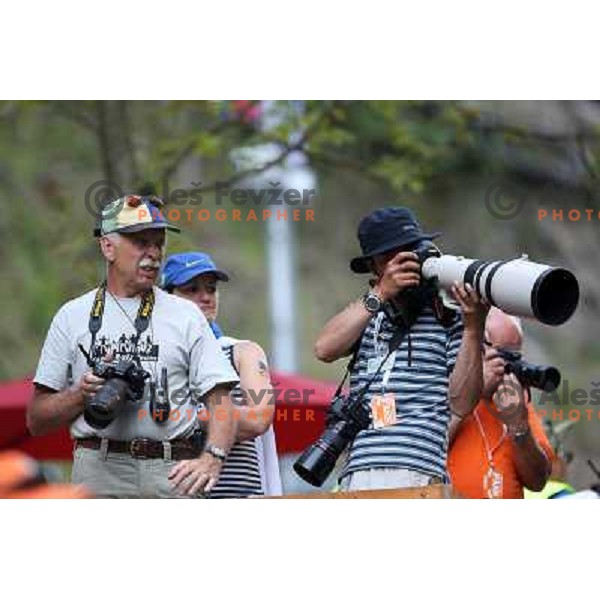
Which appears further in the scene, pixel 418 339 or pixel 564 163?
pixel 564 163

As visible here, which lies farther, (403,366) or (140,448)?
(140,448)

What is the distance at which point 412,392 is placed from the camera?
748 centimetres

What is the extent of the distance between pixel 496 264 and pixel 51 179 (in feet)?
31.8

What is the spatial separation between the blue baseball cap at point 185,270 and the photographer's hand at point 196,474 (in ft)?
2.80

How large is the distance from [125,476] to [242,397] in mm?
585

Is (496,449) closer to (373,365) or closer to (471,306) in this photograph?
(373,365)

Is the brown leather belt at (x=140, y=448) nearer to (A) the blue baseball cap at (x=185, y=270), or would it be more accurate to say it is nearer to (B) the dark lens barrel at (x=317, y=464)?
(B) the dark lens barrel at (x=317, y=464)

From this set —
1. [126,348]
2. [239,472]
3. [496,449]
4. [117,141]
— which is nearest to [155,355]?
[126,348]

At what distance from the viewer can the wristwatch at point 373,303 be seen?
7523mm

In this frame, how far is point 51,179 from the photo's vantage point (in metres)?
16.5

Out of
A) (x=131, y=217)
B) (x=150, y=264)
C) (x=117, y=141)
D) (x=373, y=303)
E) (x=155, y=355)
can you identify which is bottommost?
(x=155, y=355)

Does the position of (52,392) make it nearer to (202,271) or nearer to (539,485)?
(202,271)

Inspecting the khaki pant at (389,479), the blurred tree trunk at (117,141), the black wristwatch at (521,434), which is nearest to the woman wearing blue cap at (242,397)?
the khaki pant at (389,479)
